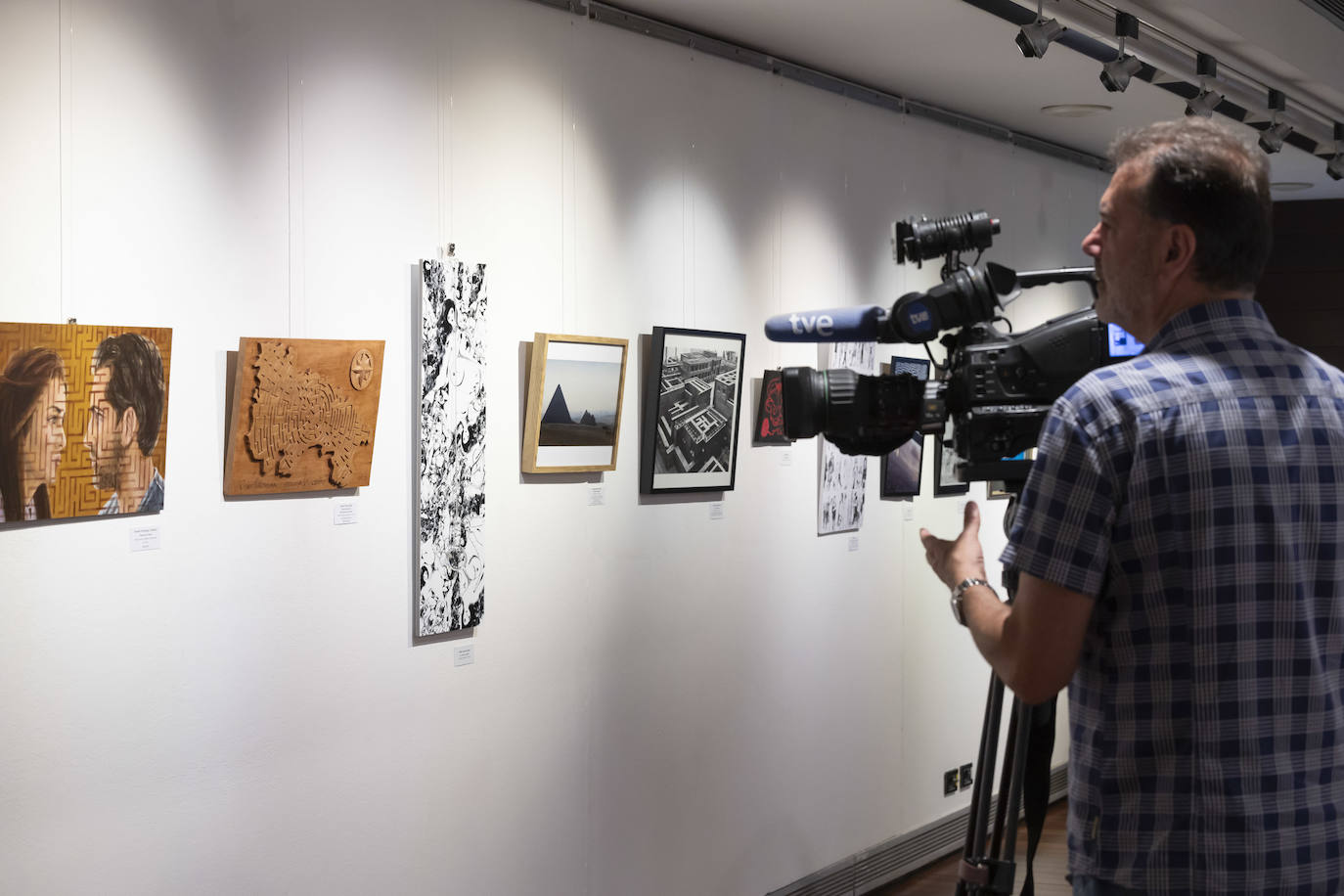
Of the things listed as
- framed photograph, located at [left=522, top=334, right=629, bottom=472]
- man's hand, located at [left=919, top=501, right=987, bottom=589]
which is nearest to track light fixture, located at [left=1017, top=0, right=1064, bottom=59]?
framed photograph, located at [left=522, top=334, right=629, bottom=472]

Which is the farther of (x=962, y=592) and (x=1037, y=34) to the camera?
(x=1037, y=34)

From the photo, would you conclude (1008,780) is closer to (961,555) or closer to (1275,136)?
(961,555)

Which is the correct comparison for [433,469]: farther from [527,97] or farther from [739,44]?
[739,44]

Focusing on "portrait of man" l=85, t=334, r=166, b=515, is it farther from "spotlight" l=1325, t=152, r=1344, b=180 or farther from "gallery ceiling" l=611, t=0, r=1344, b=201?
"spotlight" l=1325, t=152, r=1344, b=180

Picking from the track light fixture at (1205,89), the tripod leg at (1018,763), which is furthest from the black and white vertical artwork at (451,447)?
the track light fixture at (1205,89)

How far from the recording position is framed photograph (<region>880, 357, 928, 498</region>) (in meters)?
5.70

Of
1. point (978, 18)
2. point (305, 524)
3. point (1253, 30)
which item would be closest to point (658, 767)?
point (305, 524)

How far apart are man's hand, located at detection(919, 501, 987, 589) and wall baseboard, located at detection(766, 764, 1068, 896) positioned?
11.0 feet

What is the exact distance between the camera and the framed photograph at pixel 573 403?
3.90 m

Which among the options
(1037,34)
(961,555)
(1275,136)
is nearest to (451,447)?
(961,555)

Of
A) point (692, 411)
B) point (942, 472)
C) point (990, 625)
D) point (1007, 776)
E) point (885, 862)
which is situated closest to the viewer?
point (990, 625)

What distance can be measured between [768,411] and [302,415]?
212 cm

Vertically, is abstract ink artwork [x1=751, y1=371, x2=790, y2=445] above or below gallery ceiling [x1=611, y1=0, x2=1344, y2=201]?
below

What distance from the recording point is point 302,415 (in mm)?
3268
